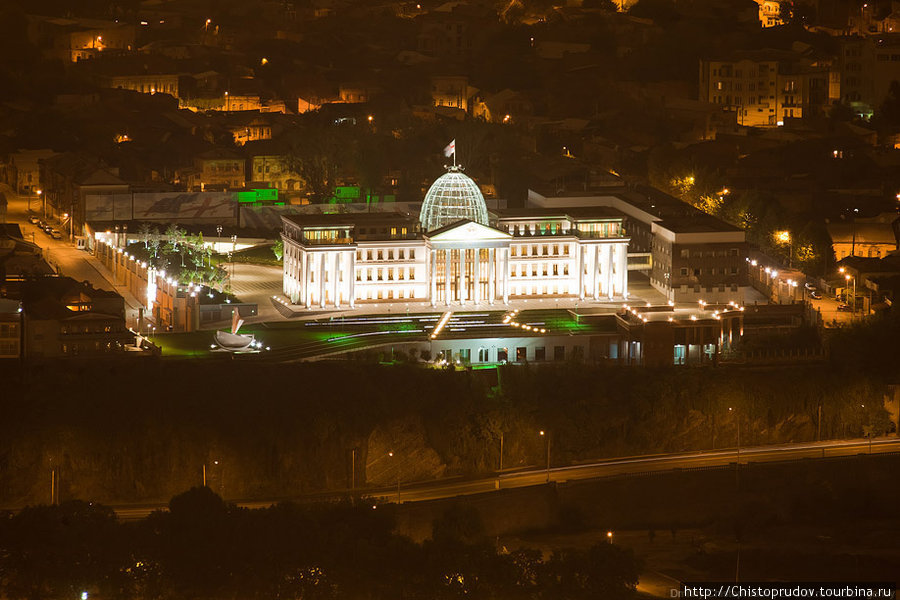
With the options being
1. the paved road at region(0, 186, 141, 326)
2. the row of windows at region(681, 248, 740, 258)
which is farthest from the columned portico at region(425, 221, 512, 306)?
the paved road at region(0, 186, 141, 326)

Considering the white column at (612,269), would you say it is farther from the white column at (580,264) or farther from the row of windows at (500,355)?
the row of windows at (500,355)

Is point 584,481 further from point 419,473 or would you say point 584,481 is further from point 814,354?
point 814,354

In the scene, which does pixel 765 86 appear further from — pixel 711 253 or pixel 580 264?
pixel 580 264

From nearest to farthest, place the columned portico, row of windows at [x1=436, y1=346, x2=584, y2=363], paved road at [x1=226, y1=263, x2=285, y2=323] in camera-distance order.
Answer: row of windows at [x1=436, y1=346, x2=584, y2=363] → paved road at [x1=226, y1=263, x2=285, y2=323] → the columned portico

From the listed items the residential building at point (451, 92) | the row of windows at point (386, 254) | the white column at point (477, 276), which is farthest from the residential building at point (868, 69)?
the row of windows at point (386, 254)

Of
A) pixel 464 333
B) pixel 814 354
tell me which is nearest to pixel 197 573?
pixel 464 333

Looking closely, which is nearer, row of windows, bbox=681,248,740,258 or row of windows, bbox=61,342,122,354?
row of windows, bbox=61,342,122,354

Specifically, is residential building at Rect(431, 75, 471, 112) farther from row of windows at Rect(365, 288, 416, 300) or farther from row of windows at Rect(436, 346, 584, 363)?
row of windows at Rect(436, 346, 584, 363)
